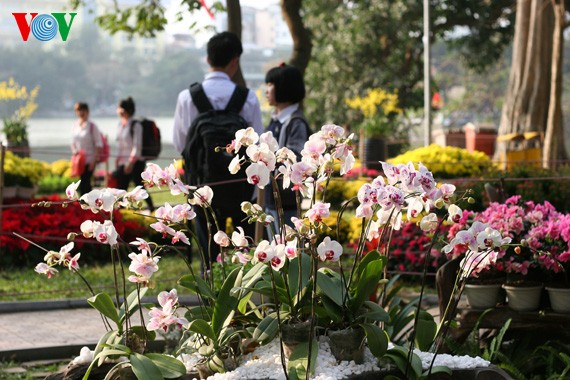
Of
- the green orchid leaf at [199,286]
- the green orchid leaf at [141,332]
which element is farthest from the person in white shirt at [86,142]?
the green orchid leaf at [199,286]

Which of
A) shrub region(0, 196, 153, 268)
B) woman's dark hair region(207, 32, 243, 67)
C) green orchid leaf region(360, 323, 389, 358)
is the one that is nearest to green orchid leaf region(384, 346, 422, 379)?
Answer: green orchid leaf region(360, 323, 389, 358)

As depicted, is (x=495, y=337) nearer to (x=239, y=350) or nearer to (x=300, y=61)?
(x=239, y=350)

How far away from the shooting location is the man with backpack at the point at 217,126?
24.2ft

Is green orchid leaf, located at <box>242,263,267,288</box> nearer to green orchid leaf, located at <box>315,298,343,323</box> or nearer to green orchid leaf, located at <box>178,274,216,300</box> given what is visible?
green orchid leaf, located at <box>178,274,216,300</box>

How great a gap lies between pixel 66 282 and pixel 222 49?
10.9ft

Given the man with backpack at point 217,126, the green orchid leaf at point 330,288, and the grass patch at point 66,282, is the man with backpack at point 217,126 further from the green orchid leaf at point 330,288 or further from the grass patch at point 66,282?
the green orchid leaf at point 330,288

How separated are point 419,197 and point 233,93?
3399mm

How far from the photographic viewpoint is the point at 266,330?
4293 millimetres

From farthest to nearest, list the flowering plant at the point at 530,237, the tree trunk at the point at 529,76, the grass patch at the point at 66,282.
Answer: the tree trunk at the point at 529,76 → the grass patch at the point at 66,282 → the flowering plant at the point at 530,237

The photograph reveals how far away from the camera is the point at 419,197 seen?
14.4 ft

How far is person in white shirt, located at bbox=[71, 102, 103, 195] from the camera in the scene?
16.3m

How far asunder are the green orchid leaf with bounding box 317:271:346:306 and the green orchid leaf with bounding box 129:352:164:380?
0.68 m

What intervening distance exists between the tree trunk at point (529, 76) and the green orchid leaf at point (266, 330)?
15.5 meters

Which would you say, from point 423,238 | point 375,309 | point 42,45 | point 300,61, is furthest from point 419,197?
point 42,45
